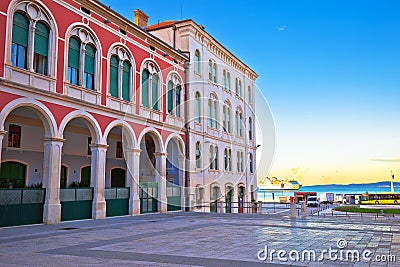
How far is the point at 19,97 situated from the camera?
16500 millimetres

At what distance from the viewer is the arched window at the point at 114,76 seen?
2252cm

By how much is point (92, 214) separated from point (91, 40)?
9027mm

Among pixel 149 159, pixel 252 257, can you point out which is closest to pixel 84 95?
pixel 149 159

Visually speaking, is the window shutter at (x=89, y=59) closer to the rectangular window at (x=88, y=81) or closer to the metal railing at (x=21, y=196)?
the rectangular window at (x=88, y=81)

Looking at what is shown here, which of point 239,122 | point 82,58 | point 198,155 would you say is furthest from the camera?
point 239,122

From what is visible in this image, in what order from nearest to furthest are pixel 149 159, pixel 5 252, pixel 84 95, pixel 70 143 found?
pixel 5 252
pixel 84 95
pixel 70 143
pixel 149 159

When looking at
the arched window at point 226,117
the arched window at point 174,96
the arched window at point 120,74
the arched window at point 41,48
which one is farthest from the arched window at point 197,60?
the arched window at point 41,48

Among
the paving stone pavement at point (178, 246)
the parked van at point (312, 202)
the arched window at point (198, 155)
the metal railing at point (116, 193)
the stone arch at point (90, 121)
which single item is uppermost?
the stone arch at point (90, 121)

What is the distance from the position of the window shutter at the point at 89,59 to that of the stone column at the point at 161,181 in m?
7.91

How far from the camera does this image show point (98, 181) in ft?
67.8

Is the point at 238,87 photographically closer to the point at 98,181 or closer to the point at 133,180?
the point at 133,180

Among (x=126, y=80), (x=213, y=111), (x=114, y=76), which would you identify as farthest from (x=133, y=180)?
(x=213, y=111)

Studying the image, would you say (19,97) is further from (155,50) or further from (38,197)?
(155,50)

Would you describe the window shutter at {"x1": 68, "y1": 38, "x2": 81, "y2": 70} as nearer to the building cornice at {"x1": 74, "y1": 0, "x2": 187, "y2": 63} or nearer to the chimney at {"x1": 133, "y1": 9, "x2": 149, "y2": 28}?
the building cornice at {"x1": 74, "y1": 0, "x2": 187, "y2": 63}
